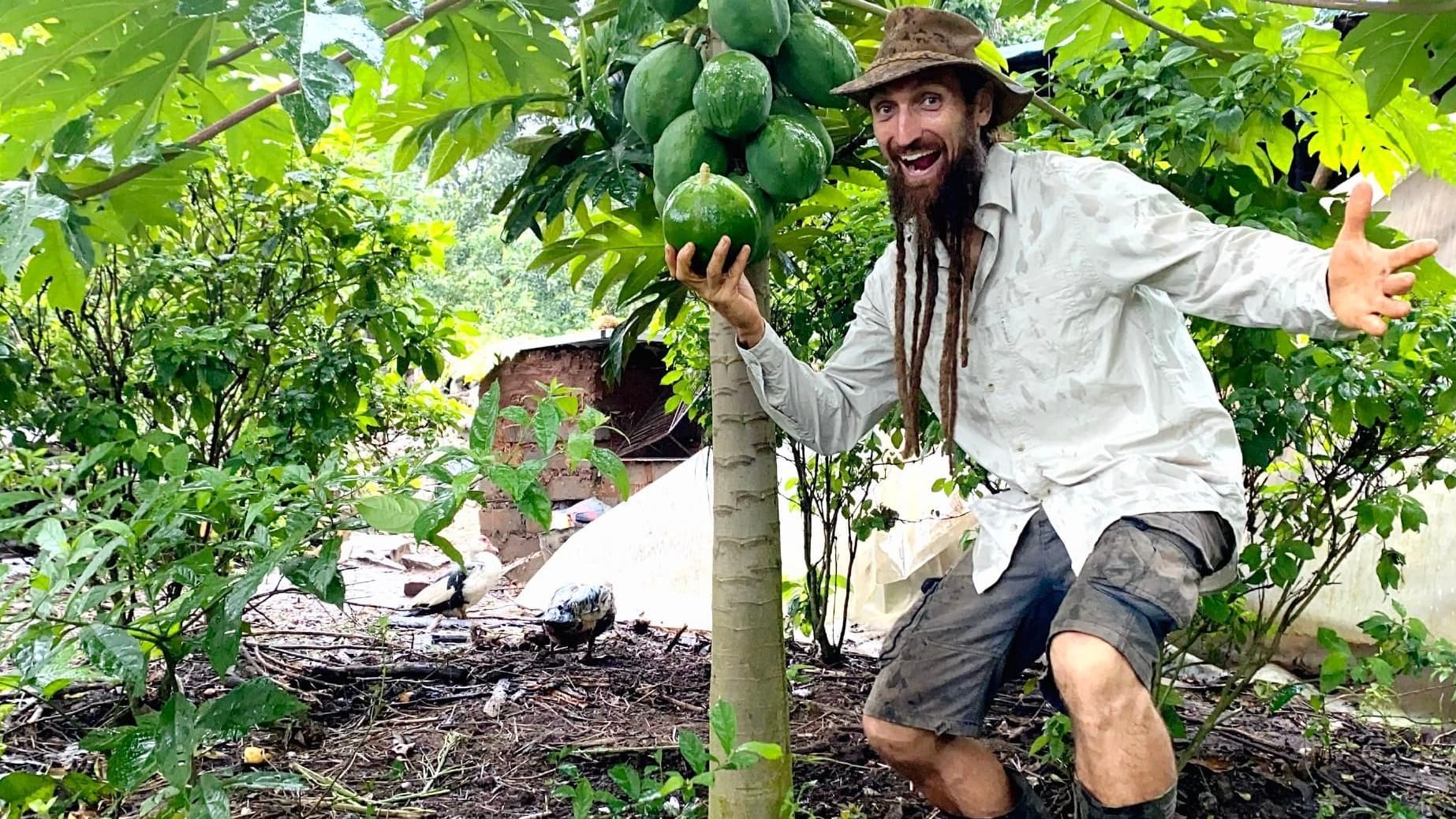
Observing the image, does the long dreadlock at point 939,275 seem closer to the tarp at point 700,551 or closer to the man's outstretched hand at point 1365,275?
the man's outstretched hand at point 1365,275

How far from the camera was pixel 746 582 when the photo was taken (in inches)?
77.8

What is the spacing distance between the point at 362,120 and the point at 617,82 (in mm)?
945

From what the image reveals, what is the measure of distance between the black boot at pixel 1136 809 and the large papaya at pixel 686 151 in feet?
4.12

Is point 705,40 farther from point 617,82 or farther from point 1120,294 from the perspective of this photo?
point 1120,294

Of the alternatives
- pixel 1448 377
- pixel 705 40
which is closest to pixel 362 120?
pixel 705 40

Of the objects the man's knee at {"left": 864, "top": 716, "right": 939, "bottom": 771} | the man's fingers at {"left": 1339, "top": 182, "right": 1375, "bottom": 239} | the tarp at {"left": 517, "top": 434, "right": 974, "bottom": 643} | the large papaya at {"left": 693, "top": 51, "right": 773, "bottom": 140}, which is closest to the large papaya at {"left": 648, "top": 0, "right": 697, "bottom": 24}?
the large papaya at {"left": 693, "top": 51, "right": 773, "bottom": 140}

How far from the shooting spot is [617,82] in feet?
7.16

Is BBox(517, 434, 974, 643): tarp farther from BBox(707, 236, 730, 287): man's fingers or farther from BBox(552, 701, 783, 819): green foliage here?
BBox(707, 236, 730, 287): man's fingers

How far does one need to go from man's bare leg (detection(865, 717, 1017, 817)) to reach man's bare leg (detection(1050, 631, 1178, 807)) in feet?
1.33

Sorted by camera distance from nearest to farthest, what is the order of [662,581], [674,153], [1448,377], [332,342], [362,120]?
[674,153] < [1448,377] < [362,120] < [332,342] < [662,581]

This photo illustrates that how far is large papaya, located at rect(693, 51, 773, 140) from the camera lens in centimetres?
169

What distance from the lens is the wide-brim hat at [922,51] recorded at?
1942 mm

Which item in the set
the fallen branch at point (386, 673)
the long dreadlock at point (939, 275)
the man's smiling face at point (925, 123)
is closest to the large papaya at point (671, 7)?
the man's smiling face at point (925, 123)

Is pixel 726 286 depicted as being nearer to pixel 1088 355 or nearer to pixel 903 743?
pixel 1088 355
